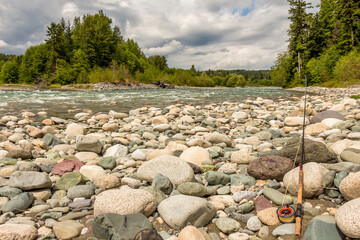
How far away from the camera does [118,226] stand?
195 centimetres

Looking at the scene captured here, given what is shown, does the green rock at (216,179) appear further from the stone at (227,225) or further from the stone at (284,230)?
the stone at (284,230)

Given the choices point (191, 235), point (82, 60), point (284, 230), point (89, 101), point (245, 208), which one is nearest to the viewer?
point (191, 235)

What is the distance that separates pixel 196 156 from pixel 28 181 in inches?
97.0

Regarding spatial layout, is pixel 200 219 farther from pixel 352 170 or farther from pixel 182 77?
pixel 182 77

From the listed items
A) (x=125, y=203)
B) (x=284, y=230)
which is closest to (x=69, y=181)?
(x=125, y=203)

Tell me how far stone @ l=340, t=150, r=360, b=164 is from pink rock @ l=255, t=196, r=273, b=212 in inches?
61.3

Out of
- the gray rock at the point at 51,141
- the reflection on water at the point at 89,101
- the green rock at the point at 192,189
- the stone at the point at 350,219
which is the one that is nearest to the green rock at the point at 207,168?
the green rock at the point at 192,189

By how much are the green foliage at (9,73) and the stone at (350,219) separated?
267ft

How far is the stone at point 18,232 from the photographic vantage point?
182cm

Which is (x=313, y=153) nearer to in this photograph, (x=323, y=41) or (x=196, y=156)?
(x=196, y=156)

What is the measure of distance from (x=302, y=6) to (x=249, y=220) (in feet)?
151

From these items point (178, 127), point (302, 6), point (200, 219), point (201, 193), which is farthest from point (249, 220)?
point (302, 6)


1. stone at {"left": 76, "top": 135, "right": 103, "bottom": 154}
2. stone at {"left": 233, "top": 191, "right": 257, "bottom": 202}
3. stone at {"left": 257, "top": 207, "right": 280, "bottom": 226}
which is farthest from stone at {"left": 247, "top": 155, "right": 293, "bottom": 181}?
stone at {"left": 76, "top": 135, "right": 103, "bottom": 154}

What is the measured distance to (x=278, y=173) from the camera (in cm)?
298
